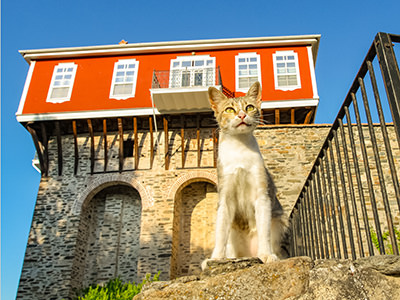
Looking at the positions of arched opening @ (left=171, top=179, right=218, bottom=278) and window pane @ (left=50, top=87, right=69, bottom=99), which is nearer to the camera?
arched opening @ (left=171, top=179, right=218, bottom=278)

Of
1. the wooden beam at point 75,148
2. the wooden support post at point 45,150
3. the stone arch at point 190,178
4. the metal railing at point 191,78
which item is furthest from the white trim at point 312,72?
the wooden support post at point 45,150

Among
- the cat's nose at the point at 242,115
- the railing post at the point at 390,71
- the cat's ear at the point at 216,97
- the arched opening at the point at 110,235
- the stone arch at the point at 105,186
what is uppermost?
the stone arch at the point at 105,186

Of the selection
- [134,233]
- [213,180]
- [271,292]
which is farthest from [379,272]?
[134,233]

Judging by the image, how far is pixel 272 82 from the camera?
52.1ft

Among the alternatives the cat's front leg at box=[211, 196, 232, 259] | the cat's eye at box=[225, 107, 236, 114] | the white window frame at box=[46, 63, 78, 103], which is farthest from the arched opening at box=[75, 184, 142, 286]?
the cat's eye at box=[225, 107, 236, 114]

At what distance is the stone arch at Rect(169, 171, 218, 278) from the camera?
1467 centimetres

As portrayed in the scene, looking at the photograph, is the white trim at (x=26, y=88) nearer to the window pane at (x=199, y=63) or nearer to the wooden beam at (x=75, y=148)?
the wooden beam at (x=75, y=148)

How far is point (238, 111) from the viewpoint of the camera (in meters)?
3.28

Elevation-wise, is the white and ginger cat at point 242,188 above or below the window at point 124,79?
below

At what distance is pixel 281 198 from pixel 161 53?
1020 centimetres

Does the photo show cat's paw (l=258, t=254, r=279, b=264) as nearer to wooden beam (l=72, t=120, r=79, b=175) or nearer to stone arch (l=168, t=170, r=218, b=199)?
stone arch (l=168, t=170, r=218, b=199)

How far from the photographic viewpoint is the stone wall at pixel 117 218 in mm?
14250

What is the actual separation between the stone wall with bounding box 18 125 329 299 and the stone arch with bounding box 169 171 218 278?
0.04 meters

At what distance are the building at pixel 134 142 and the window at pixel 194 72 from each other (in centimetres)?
5
